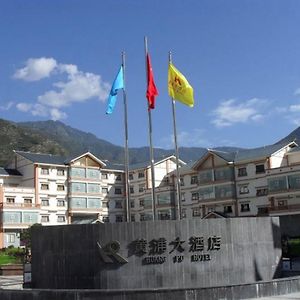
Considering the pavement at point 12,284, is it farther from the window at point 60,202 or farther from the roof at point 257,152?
the window at point 60,202

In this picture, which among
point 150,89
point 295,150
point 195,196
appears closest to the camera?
point 150,89

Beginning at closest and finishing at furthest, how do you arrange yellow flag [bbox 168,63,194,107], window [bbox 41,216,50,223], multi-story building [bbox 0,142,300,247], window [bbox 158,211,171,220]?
yellow flag [bbox 168,63,194,107], multi-story building [bbox 0,142,300,247], window [bbox 41,216,50,223], window [bbox 158,211,171,220]

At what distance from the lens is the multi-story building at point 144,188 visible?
221ft

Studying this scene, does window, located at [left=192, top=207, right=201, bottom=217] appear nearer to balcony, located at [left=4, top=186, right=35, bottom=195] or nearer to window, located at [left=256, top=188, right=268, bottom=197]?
window, located at [left=256, top=188, right=268, bottom=197]

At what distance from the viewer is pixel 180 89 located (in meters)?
25.1

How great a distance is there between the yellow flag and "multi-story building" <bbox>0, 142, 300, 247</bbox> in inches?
1560

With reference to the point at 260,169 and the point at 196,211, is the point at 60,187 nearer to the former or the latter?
the point at 196,211

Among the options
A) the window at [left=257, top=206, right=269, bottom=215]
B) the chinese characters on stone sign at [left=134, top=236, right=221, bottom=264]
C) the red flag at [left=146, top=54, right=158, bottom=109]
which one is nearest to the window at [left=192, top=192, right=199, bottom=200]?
the window at [left=257, top=206, right=269, bottom=215]

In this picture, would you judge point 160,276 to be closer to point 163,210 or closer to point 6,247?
point 6,247

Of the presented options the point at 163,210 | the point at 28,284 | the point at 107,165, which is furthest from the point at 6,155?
the point at 28,284

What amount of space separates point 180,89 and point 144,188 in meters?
61.7

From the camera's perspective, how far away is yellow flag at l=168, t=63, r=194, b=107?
25.1 meters

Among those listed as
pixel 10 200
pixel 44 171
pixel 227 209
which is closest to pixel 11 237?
pixel 10 200

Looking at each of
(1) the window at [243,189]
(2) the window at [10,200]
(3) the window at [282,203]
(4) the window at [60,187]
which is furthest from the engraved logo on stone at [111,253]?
(4) the window at [60,187]
